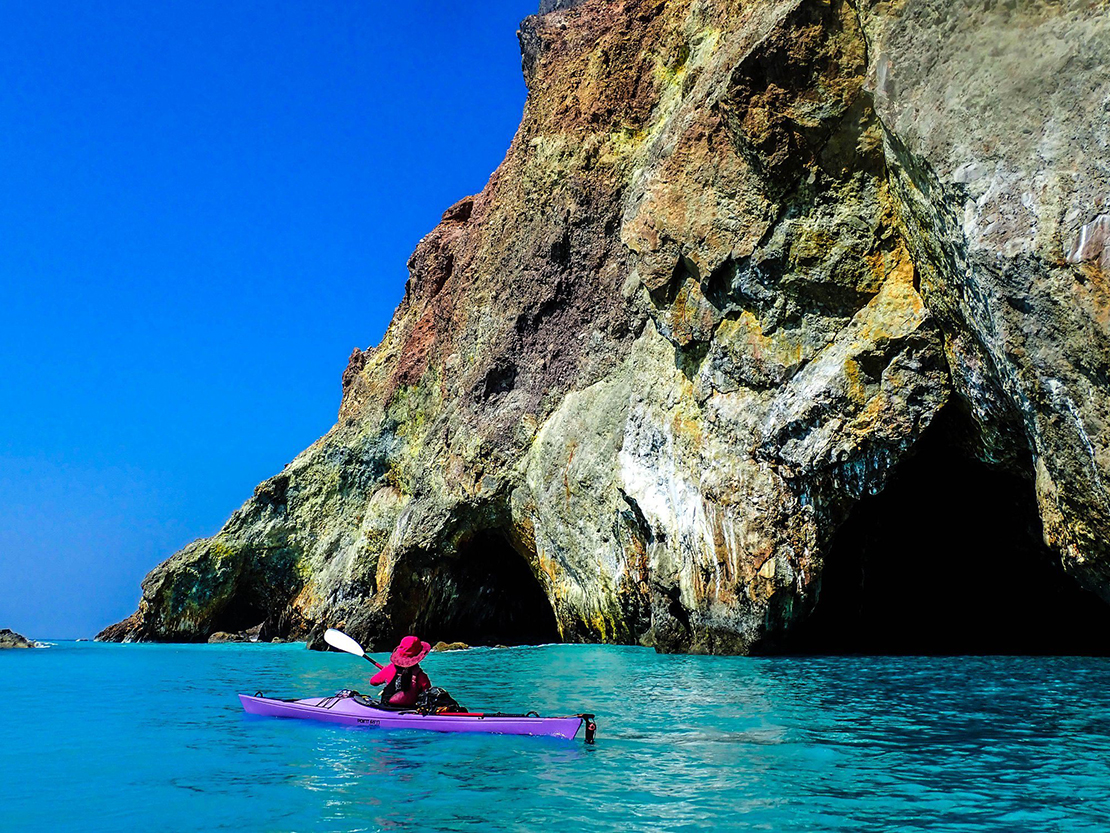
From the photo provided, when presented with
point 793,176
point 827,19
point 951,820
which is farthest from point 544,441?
point 951,820

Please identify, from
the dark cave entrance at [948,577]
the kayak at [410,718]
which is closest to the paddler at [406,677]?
the kayak at [410,718]

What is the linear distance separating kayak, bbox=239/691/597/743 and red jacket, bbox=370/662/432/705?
0.21 meters

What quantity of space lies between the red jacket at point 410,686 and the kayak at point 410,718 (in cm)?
21

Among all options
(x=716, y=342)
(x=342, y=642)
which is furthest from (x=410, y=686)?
(x=716, y=342)

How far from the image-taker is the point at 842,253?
20.6 m

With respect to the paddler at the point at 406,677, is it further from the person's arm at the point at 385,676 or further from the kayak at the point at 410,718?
the kayak at the point at 410,718

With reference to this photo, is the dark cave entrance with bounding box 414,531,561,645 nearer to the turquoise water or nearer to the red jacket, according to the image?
the turquoise water

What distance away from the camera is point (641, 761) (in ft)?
32.7

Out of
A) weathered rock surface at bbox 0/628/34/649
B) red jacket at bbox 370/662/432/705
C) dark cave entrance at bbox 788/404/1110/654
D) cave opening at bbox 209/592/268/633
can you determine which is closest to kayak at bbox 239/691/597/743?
red jacket at bbox 370/662/432/705

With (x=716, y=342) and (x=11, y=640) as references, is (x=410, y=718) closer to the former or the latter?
(x=716, y=342)

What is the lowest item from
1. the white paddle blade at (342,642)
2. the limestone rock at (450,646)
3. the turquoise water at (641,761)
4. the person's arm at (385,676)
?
the turquoise water at (641,761)

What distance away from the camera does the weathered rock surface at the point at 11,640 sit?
2053 inches

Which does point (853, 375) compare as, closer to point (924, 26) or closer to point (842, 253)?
point (842, 253)

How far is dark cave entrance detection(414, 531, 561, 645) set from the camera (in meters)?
37.0
